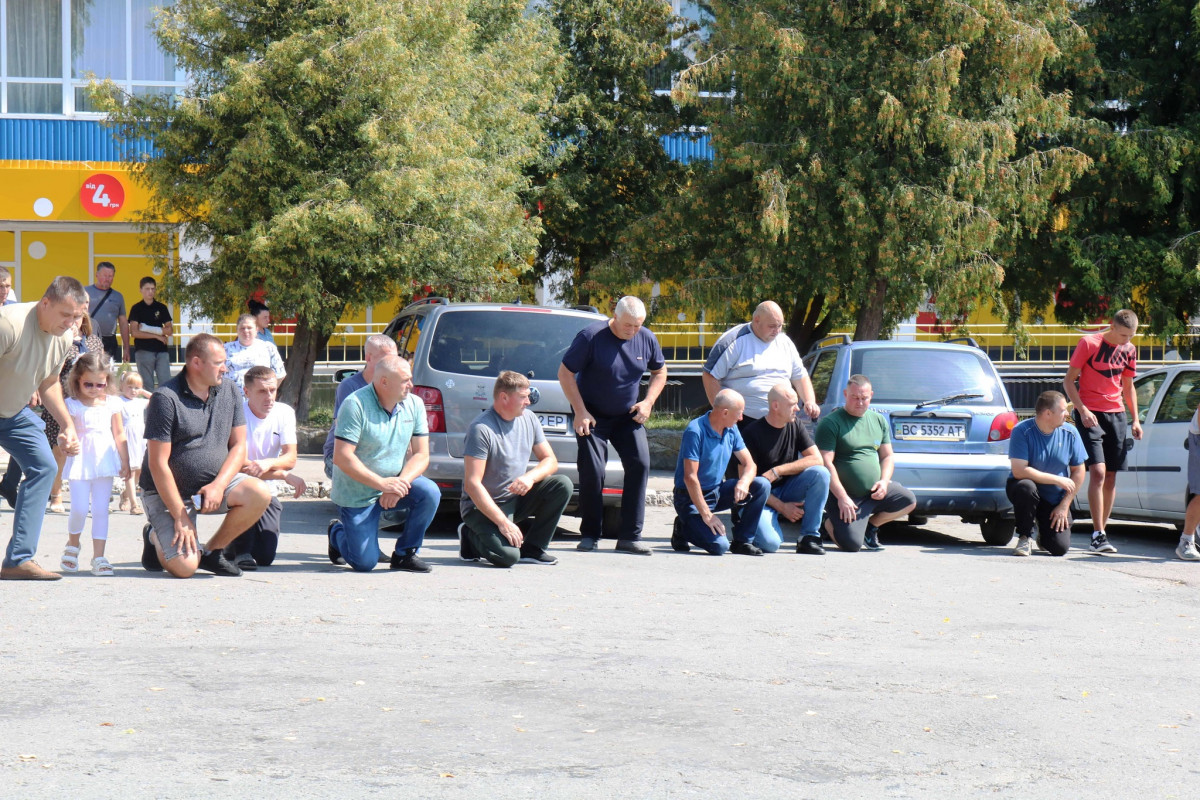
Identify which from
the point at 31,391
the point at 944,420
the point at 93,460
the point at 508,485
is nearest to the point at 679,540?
the point at 508,485

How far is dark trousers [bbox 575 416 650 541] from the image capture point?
10.2m

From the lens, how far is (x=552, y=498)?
30.6 ft

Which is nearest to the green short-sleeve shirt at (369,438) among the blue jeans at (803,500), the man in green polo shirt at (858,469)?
the blue jeans at (803,500)

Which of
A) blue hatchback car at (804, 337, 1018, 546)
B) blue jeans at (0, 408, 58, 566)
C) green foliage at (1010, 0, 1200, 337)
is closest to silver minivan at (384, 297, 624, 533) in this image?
blue hatchback car at (804, 337, 1018, 546)

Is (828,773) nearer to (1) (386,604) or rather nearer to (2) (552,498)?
(1) (386,604)

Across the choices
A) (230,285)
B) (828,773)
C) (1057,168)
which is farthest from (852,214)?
(828,773)

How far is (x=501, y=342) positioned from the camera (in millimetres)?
11156

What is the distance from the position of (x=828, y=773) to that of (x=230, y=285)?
650 inches

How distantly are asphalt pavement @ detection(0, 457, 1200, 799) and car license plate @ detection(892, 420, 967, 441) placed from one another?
230 centimetres

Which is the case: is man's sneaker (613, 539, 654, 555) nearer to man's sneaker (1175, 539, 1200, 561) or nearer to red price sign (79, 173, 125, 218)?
man's sneaker (1175, 539, 1200, 561)

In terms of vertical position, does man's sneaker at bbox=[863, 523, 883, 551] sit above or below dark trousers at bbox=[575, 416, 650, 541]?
below

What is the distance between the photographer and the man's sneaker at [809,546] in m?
10.5

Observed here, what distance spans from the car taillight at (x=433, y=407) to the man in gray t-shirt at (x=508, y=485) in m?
1.40

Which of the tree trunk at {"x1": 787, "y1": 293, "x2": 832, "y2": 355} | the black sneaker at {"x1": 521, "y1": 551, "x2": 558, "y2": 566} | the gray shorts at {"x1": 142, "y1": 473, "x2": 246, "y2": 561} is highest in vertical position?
the tree trunk at {"x1": 787, "y1": 293, "x2": 832, "y2": 355}
